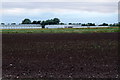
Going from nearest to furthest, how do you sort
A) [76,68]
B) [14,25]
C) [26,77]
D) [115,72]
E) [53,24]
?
[26,77] < [115,72] < [76,68] < [14,25] < [53,24]

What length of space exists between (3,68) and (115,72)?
4.34 m

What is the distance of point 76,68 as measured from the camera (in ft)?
33.2

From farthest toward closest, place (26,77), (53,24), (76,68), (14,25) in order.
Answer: (53,24)
(14,25)
(76,68)
(26,77)

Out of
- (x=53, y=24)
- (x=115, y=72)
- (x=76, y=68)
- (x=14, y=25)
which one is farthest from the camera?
(x=53, y=24)

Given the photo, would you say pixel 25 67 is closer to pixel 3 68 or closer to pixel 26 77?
pixel 3 68

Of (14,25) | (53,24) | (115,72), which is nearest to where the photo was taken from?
(115,72)

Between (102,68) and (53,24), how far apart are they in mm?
109027

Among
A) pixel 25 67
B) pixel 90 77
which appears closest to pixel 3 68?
pixel 25 67

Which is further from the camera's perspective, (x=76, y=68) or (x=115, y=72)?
(x=76, y=68)

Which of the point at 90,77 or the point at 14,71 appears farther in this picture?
the point at 14,71

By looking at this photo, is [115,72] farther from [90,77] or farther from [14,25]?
[14,25]

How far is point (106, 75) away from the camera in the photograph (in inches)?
346

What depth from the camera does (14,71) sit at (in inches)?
376

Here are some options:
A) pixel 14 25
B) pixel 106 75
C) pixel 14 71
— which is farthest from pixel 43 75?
pixel 14 25
